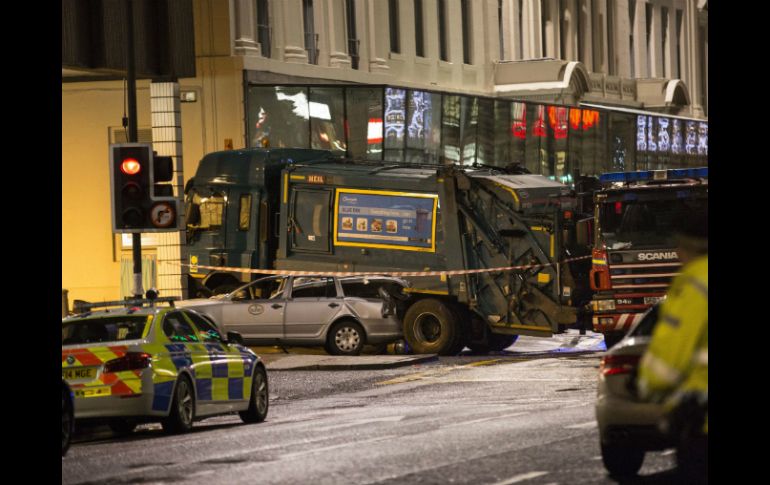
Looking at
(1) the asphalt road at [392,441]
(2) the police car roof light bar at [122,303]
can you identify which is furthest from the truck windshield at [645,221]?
(2) the police car roof light bar at [122,303]

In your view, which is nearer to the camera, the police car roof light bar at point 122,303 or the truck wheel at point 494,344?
the police car roof light bar at point 122,303

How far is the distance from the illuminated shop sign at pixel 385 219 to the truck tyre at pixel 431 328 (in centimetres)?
135

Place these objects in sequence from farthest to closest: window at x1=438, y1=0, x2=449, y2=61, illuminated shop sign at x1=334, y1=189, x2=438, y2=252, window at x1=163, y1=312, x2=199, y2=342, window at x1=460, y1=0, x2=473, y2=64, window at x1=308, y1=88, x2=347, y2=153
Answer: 1. window at x1=460, y1=0, x2=473, y2=64
2. window at x1=438, y1=0, x2=449, y2=61
3. window at x1=308, y1=88, x2=347, y2=153
4. illuminated shop sign at x1=334, y1=189, x2=438, y2=252
5. window at x1=163, y1=312, x2=199, y2=342

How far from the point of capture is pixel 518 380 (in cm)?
2142

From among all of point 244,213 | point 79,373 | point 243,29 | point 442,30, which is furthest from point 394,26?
point 79,373

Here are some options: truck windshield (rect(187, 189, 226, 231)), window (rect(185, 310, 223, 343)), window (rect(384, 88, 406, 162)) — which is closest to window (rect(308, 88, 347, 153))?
window (rect(384, 88, 406, 162))

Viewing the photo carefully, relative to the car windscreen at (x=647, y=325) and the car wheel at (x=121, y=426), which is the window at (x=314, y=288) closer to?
the car wheel at (x=121, y=426)

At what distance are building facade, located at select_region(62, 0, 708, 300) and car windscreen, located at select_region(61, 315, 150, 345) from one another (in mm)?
Answer: 17930

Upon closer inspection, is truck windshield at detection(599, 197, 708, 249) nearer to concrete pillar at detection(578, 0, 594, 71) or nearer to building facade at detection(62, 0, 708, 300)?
building facade at detection(62, 0, 708, 300)

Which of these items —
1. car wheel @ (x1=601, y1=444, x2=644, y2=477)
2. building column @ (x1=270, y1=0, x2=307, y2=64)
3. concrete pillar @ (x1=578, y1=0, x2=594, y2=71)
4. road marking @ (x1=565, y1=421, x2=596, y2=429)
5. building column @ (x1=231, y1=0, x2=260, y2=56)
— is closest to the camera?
car wheel @ (x1=601, y1=444, x2=644, y2=477)

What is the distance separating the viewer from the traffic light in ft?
63.8

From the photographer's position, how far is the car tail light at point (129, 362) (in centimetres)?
1502

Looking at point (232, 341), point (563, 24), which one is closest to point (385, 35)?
point (563, 24)
